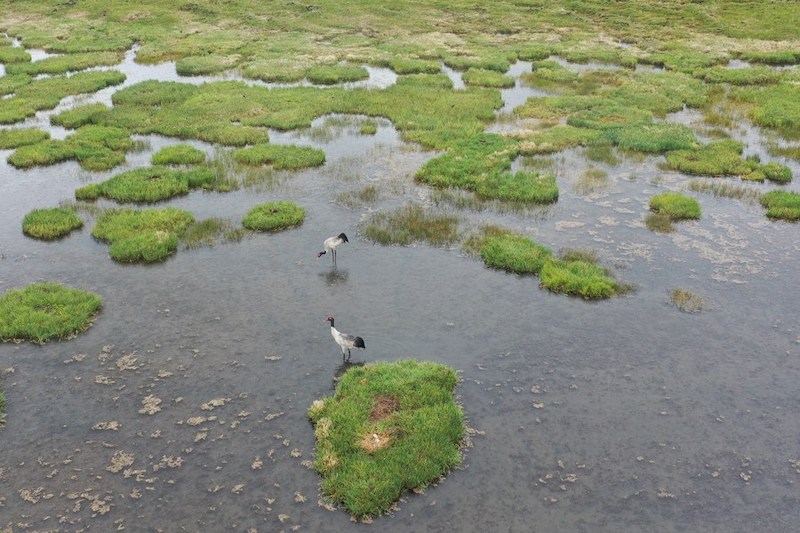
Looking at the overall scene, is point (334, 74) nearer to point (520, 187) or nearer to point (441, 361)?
point (520, 187)

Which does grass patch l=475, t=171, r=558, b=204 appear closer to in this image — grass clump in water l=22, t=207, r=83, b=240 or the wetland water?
the wetland water

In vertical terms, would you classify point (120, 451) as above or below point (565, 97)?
below

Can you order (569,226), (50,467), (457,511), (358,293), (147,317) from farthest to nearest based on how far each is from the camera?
(569,226)
(358,293)
(147,317)
(50,467)
(457,511)

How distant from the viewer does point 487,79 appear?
186 feet

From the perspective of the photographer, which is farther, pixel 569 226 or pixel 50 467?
pixel 569 226

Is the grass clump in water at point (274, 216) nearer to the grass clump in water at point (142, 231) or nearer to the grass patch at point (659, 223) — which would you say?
the grass clump in water at point (142, 231)

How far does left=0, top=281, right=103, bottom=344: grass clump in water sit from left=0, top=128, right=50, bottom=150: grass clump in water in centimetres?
2084

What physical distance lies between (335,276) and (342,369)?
247 inches

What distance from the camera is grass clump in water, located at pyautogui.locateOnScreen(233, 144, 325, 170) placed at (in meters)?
38.0

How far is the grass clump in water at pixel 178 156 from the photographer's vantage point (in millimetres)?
37969

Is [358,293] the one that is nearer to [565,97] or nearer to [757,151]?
[757,151]

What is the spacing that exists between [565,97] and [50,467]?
44818 millimetres

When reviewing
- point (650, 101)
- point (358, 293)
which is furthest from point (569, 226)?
point (650, 101)

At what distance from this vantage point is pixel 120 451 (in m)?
17.6
